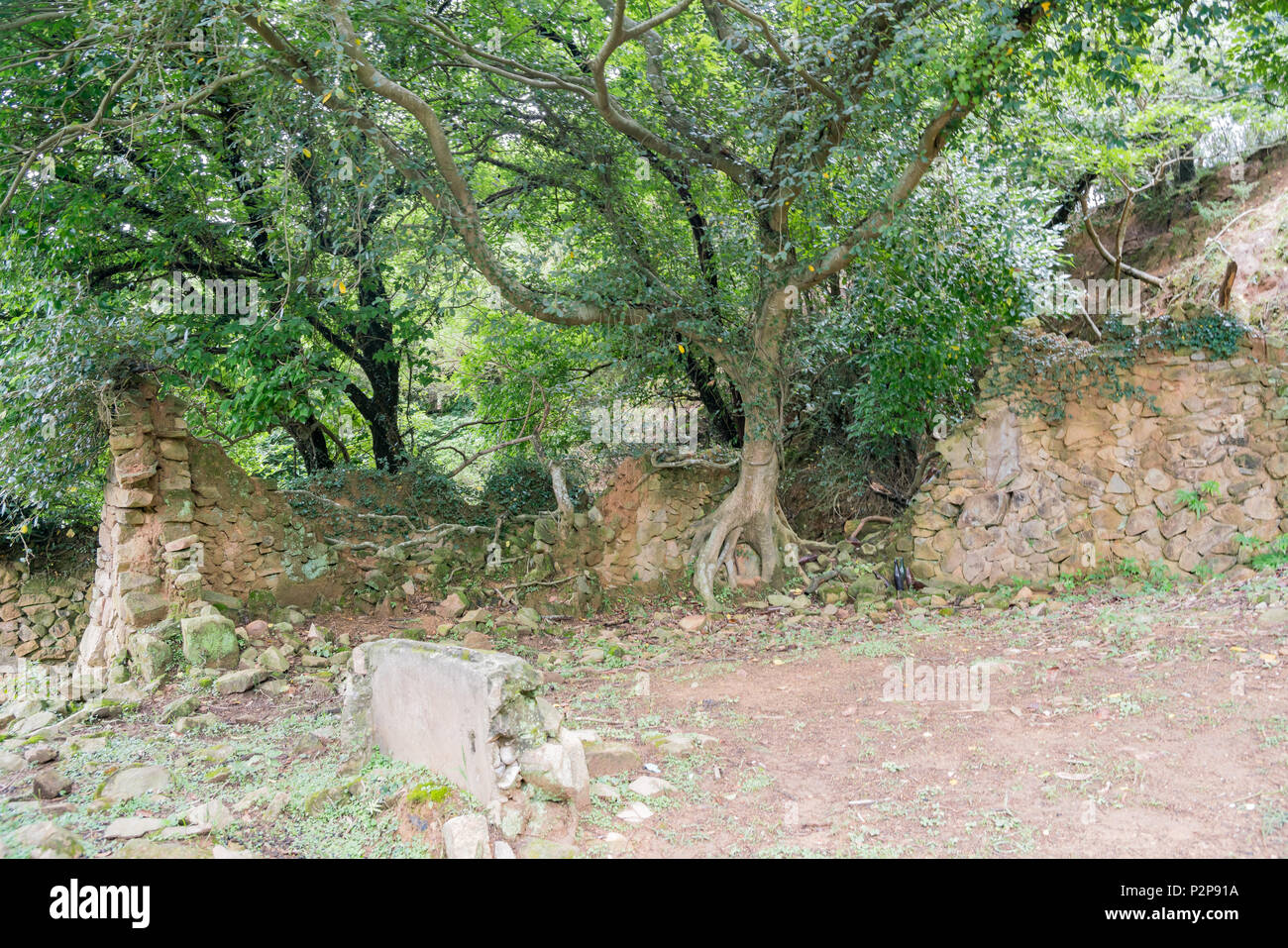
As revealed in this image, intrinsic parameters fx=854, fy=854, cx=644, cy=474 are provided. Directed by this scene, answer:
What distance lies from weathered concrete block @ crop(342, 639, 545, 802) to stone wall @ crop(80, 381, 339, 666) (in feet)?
11.2

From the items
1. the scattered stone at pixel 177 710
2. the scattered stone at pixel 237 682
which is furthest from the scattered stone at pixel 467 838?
the scattered stone at pixel 237 682

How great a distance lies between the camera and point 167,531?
7.24m

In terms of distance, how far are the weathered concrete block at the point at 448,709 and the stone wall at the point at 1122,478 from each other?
5.90 m

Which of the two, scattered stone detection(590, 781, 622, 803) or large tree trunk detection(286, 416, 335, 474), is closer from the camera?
scattered stone detection(590, 781, 622, 803)

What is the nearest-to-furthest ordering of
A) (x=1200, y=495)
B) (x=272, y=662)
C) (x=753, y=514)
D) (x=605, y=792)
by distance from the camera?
(x=605, y=792), (x=272, y=662), (x=1200, y=495), (x=753, y=514)

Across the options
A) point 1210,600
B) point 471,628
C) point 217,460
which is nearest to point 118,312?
point 217,460

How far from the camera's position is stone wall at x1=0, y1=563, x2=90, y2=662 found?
29.2 ft

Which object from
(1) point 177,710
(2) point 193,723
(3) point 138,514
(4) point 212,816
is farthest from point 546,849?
(3) point 138,514

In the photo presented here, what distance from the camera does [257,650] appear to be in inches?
266

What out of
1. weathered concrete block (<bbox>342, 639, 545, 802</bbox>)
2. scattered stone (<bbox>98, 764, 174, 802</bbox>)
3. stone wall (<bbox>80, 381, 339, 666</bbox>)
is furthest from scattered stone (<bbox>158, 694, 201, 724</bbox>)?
weathered concrete block (<bbox>342, 639, 545, 802</bbox>)

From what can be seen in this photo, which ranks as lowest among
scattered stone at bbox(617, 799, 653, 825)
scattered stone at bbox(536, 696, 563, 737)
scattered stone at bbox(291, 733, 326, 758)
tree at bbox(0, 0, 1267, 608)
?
scattered stone at bbox(291, 733, 326, 758)

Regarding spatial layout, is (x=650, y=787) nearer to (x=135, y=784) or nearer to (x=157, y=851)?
(x=157, y=851)

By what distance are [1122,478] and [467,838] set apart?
7465 mm

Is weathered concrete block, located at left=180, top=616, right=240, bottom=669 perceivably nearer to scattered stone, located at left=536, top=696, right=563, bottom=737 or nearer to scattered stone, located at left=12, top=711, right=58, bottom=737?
scattered stone, located at left=12, top=711, right=58, bottom=737
